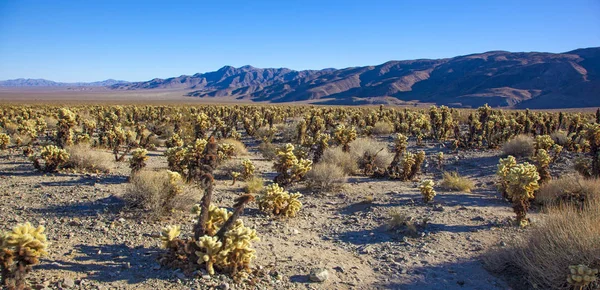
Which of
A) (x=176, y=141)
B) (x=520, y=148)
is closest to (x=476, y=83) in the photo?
(x=520, y=148)

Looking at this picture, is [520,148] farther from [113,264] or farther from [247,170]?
[113,264]

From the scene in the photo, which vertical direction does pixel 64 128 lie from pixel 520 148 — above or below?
above

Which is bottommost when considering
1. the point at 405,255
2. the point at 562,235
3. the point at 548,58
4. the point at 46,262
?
the point at 405,255

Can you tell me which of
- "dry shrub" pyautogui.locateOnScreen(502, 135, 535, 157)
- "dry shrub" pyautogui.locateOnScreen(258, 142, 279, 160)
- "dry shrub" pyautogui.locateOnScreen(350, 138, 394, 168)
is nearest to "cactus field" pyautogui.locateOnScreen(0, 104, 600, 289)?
"dry shrub" pyautogui.locateOnScreen(350, 138, 394, 168)

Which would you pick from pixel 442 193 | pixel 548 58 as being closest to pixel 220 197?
pixel 442 193

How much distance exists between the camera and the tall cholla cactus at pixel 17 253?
3723 millimetres

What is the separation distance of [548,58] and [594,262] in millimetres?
124353

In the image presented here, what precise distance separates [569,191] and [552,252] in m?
4.28

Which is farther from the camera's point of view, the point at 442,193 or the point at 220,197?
the point at 442,193

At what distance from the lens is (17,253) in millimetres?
3787

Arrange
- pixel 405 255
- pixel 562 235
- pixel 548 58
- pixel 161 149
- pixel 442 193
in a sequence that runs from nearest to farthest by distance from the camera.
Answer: pixel 562 235 < pixel 405 255 < pixel 442 193 < pixel 161 149 < pixel 548 58

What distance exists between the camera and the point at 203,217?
482 centimetres

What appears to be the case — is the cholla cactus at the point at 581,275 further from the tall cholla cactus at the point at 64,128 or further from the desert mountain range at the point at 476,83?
the desert mountain range at the point at 476,83

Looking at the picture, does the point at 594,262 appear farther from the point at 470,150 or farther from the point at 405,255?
the point at 470,150
